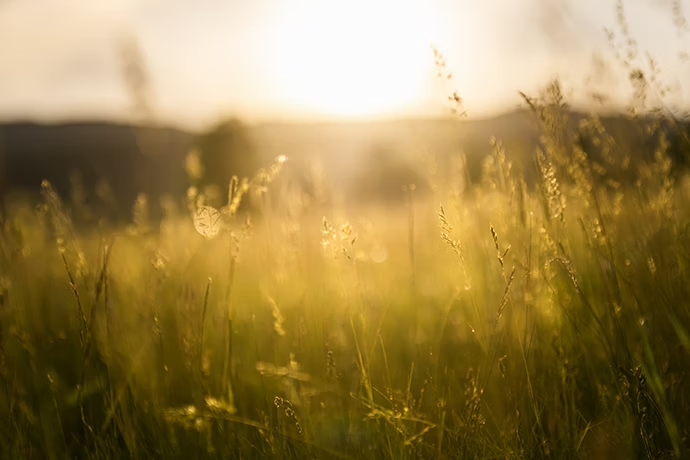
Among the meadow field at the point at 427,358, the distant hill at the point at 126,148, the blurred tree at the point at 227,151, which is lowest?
the meadow field at the point at 427,358

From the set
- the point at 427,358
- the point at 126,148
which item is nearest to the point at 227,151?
the point at 427,358

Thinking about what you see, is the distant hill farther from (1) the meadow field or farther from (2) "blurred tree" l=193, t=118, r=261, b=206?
(1) the meadow field

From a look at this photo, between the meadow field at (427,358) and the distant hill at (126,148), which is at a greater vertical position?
the distant hill at (126,148)

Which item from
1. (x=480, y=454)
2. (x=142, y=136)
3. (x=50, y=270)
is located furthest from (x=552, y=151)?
(x=50, y=270)

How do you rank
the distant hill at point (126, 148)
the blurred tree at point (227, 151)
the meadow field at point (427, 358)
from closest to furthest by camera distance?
the meadow field at point (427, 358)
the blurred tree at point (227, 151)
the distant hill at point (126, 148)

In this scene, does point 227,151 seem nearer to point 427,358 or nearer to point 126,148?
point 427,358

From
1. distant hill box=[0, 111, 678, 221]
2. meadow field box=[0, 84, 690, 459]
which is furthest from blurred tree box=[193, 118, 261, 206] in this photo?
meadow field box=[0, 84, 690, 459]

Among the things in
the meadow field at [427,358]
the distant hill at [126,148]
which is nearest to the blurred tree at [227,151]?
the distant hill at [126,148]

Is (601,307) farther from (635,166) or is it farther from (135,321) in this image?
(135,321)

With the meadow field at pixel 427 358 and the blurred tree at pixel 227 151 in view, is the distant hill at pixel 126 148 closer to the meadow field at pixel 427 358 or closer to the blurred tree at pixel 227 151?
the blurred tree at pixel 227 151

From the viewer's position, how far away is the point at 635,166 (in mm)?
2285

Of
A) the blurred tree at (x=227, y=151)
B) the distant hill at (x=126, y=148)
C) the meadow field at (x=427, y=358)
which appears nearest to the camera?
the meadow field at (x=427, y=358)

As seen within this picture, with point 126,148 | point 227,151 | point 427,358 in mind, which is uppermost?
point 126,148

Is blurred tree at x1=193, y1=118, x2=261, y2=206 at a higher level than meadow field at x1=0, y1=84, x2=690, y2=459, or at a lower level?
higher
